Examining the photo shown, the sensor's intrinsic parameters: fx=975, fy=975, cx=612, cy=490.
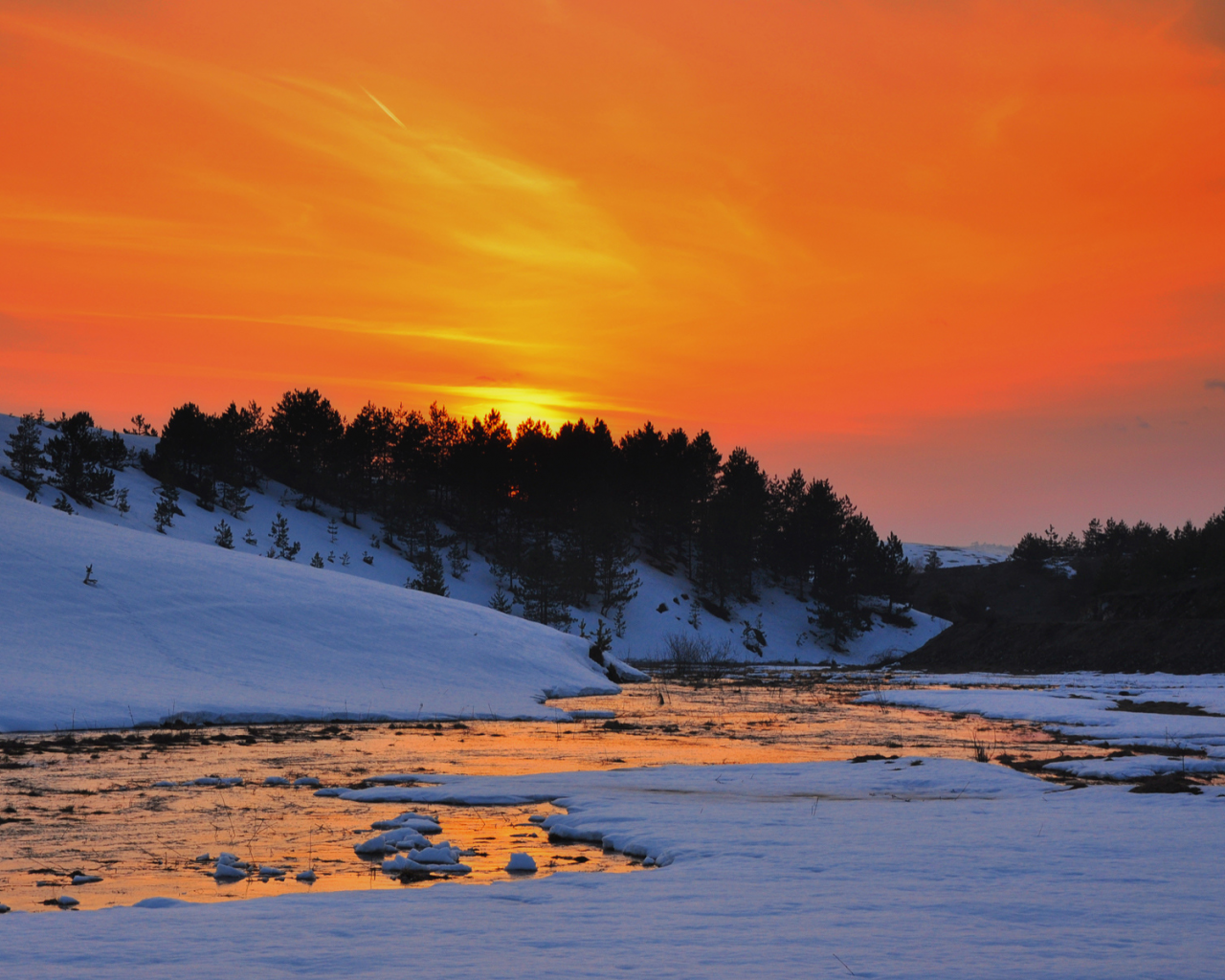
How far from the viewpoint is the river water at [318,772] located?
8.80 metres

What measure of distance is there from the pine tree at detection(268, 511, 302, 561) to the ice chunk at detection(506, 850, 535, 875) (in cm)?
5893

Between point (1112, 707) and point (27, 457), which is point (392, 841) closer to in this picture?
point (1112, 707)

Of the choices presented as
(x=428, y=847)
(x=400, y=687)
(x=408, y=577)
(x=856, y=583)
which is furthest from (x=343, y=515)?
(x=428, y=847)

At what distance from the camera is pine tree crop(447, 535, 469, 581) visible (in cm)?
7619

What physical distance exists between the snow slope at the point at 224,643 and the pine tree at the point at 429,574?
68.2 ft

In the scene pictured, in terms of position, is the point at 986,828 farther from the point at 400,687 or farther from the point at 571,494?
the point at 571,494

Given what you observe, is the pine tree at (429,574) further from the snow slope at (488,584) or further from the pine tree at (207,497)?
the pine tree at (207,497)

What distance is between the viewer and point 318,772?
15242mm

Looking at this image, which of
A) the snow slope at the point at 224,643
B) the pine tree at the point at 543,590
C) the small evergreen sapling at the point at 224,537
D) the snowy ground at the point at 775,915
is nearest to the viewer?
the snowy ground at the point at 775,915

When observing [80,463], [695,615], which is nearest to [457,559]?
[695,615]

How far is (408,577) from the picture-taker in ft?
237

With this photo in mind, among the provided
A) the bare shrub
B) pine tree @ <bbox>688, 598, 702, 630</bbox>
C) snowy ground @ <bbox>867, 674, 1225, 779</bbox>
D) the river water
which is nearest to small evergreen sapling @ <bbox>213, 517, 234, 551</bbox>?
the bare shrub

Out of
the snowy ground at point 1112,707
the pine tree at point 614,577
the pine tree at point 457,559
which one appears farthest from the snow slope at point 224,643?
the pine tree at point 457,559

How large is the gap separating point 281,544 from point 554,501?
2235 centimetres
